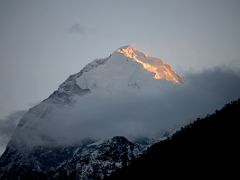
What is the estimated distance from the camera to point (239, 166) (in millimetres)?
199750

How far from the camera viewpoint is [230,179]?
189000 mm

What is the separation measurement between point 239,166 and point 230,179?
12565mm
